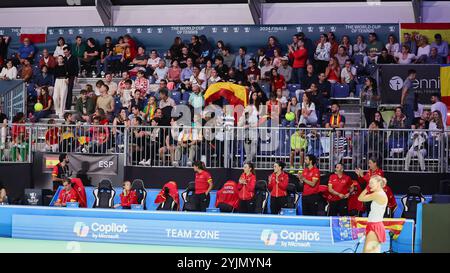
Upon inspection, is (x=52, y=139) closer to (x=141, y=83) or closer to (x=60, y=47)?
(x=141, y=83)

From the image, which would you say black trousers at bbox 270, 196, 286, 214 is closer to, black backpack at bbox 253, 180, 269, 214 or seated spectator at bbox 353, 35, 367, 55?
black backpack at bbox 253, 180, 269, 214

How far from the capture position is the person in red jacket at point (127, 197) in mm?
20984

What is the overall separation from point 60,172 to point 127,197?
2.32m

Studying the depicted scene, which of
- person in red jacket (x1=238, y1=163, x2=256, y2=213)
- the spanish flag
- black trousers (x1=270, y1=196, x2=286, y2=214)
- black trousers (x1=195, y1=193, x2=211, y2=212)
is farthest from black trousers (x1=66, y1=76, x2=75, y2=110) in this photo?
black trousers (x1=270, y1=196, x2=286, y2=214)

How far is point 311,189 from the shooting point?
20.2 m

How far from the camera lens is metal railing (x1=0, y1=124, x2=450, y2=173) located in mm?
20906

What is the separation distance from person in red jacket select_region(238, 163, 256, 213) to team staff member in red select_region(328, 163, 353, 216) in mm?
1723

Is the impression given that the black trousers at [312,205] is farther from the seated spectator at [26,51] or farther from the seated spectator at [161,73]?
the seated spectator at [26,51]

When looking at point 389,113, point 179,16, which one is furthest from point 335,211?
point 179,16

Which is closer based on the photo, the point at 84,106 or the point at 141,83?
the point at 84,106

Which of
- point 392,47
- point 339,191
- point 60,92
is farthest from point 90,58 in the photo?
point 339,191

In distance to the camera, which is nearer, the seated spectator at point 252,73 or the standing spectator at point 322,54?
the seated spectator at point 252,73

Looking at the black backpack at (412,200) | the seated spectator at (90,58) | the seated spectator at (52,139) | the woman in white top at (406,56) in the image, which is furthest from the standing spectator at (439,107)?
the seated spectator at (90,58)

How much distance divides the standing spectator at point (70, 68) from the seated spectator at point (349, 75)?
8.02 meters
